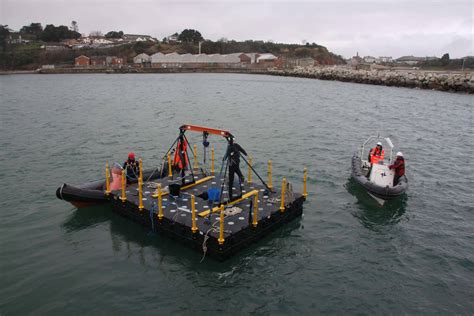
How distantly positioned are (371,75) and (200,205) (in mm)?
88306

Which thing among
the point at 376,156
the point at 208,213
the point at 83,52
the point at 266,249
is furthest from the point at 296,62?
the point at 266,249

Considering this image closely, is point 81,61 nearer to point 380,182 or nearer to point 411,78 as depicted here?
point 411,78

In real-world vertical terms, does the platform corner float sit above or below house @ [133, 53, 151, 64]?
below

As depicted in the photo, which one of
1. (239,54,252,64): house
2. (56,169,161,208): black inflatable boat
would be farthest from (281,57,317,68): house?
(56,169,161,208): black inflatable boat

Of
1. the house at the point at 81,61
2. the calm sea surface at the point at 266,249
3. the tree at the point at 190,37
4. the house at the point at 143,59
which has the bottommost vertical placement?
the calm sea surface at the point at 266,249

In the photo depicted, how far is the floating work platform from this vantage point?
1203cm

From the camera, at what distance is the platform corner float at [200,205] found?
12188mm

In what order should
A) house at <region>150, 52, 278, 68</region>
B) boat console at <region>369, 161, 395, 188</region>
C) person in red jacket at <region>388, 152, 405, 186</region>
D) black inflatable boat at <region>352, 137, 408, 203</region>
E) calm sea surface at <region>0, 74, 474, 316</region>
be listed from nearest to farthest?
calm sea surface at <region>0, 74, 474, 316</region>
black inflatable boat at <region>352, 137, 408, 203</region>
person in red jacket at <region>388, 152, 405, 186</region>
boat console at <region>369, 161, 395, 188</region>
house at <region>150, 52, 278, 68</region>

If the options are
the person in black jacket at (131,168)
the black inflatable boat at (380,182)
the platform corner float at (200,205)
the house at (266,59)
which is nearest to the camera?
the platform corner float at (200,205)

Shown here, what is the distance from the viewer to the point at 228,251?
11.9 meters

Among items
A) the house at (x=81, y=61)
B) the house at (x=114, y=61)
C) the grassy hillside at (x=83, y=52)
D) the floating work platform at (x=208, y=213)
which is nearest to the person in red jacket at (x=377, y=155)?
the floating work platform at (x=208, y=213)

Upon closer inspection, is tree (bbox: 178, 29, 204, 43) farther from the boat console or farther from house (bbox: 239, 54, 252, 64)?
the boat console

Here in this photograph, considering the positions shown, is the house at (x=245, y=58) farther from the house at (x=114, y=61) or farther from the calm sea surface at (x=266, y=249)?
the calm sea surface at (x=266, y=249)

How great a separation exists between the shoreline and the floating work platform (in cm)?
6706
